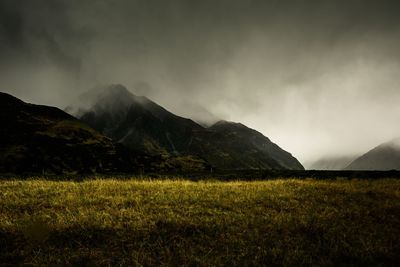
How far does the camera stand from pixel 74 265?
23.1 ft

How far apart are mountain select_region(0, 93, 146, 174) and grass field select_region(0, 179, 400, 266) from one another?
65.2 metres

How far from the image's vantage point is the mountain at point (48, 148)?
300ft

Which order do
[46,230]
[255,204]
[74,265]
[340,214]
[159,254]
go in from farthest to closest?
[255,204] < [340,214] < [46,230] < [159,254] < [74,265]

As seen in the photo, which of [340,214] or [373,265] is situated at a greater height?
[340,214]

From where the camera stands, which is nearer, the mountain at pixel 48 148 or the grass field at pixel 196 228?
the grass field at pixel 196 228

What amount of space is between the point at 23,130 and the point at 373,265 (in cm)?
14560

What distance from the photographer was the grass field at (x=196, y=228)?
745cm

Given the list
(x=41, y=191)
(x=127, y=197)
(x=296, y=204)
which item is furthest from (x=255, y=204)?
(x=41, y=191)

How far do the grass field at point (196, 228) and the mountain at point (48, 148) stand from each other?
65.2 m

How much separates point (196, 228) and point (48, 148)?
113 m

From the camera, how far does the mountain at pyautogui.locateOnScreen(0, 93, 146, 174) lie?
9139 centimetres

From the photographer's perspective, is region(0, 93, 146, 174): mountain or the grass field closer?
the grass field

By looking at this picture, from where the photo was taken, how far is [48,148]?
357ft

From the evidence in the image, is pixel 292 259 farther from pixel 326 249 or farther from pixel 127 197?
pixel 127 197
